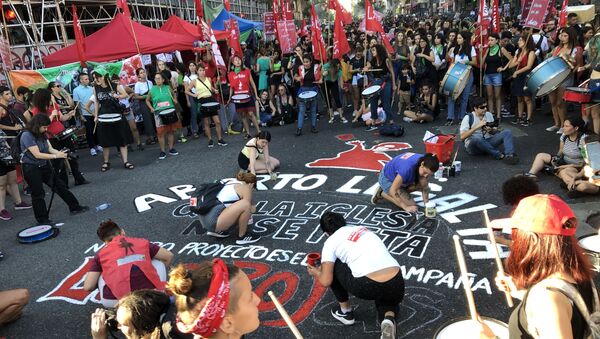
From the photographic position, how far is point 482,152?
797 centimetres

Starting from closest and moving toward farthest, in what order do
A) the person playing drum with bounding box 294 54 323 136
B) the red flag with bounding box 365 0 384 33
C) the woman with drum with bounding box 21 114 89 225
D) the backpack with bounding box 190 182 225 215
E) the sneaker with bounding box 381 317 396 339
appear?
the sneaker with bounding box 381 317 396 339, the backpack with bounding box 190 182 225 215, the woman with drum with bounding box 21 114 89 225, the person playing drum with bounding box 294 54 323 136, the red flag with bounding box 365 0 384 33

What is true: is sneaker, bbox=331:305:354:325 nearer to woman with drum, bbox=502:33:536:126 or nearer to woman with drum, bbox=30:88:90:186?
woman with drum, bbox=30:88:90:186

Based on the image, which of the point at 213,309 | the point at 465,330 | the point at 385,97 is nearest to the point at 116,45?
the point at 385,97

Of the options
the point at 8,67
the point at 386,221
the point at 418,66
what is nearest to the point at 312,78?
the point at 418,66

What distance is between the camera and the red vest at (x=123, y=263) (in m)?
3.79

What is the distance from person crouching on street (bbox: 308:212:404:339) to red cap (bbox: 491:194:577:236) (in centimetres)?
171

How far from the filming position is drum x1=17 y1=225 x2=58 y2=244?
6.27 meters

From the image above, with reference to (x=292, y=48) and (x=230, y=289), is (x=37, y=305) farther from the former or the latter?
(x=292, y=48)

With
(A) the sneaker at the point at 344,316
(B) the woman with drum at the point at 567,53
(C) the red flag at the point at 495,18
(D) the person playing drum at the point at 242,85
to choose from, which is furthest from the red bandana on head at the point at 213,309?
(C) the red flag at the point at 495,18

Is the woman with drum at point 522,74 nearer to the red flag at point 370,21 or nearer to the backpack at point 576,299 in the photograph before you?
the red flag at point 370,21

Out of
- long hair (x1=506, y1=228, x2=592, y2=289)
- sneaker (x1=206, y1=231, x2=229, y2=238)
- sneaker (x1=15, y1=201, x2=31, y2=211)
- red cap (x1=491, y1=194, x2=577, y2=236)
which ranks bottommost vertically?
sneaker (x1=15, y1=201, x2=31, y2=211)

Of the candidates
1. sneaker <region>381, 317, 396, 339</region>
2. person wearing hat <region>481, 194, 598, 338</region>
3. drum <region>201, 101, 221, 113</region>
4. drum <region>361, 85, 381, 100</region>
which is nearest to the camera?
person wearing hat <region>481, 194, 598, 338</region>

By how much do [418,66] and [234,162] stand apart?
572 cm

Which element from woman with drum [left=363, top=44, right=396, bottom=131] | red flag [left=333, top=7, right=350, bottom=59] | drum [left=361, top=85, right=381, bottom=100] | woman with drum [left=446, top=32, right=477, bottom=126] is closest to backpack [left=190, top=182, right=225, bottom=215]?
drum [left=361, top=85, right=381, bottom=100]
